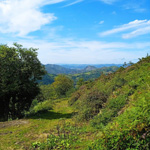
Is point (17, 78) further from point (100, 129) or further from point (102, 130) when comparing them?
point (102, 130)

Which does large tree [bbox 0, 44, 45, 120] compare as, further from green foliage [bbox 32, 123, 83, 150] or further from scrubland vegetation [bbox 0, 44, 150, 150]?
green foliage [bbox 32, 123, 83, 150]

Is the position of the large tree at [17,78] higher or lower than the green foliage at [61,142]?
higher

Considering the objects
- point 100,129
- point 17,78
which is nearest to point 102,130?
point 100,129

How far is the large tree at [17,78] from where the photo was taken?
55.9 feet

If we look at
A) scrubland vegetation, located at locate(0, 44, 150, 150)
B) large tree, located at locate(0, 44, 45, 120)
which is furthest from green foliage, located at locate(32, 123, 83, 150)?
large tree, located at locate(0, 44, 45, 120)

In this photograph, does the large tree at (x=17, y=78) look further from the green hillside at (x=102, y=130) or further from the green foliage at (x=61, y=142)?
the green foliage at (x=61, y=142)

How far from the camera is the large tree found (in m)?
17.0

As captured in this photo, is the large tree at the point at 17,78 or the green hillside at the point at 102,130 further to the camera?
the large tree at the point at 17,78

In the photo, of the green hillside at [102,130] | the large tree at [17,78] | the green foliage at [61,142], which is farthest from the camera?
the large tree at [17,78]

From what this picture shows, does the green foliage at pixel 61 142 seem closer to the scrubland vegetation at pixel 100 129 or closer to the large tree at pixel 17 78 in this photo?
the scrubland vegetation at pixel 100 129

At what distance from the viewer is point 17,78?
56.7ft

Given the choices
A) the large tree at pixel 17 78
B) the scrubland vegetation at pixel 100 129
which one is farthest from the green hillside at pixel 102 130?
the large tree at pixel 17 78

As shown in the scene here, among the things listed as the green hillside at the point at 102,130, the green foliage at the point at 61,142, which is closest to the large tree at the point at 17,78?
the green hillside at the point at 102,130

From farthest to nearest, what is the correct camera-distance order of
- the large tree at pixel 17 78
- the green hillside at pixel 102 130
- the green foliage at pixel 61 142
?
the large tree at pixel 17 78
the green foliage at pixel 61 142
the green hillside at pixel 102 130
